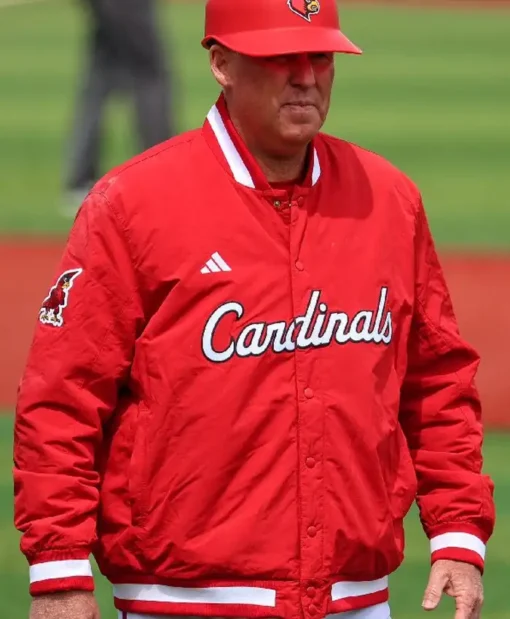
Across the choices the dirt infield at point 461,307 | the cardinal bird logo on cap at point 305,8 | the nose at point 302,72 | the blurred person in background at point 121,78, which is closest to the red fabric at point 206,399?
the nose at point 302,72

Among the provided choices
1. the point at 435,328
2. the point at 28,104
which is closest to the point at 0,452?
the point at 435,328

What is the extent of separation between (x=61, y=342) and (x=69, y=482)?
276 millimetres

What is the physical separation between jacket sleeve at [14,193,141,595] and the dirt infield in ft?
13.6

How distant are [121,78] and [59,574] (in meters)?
9.50

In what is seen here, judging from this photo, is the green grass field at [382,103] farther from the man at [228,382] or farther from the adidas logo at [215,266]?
the adidas logo at [215,266]

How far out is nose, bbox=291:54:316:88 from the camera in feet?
12.0

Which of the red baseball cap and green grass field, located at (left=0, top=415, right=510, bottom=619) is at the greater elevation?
the red baseball cap

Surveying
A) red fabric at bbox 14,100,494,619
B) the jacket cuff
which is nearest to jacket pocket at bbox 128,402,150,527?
red fabric at bbox 14,100,494,619

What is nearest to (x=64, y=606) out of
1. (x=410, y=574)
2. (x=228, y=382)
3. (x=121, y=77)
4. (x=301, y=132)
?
(x=228, y=382)

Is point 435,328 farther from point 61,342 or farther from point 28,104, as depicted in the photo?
point 28,104

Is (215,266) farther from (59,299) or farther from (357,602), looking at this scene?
(357,602)

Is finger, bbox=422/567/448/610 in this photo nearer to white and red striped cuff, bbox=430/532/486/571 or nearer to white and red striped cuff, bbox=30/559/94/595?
white and red striped cuff, bbox=430/532/486/571

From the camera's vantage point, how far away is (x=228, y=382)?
11.8 ft

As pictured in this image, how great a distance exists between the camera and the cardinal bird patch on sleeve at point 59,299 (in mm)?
3637
